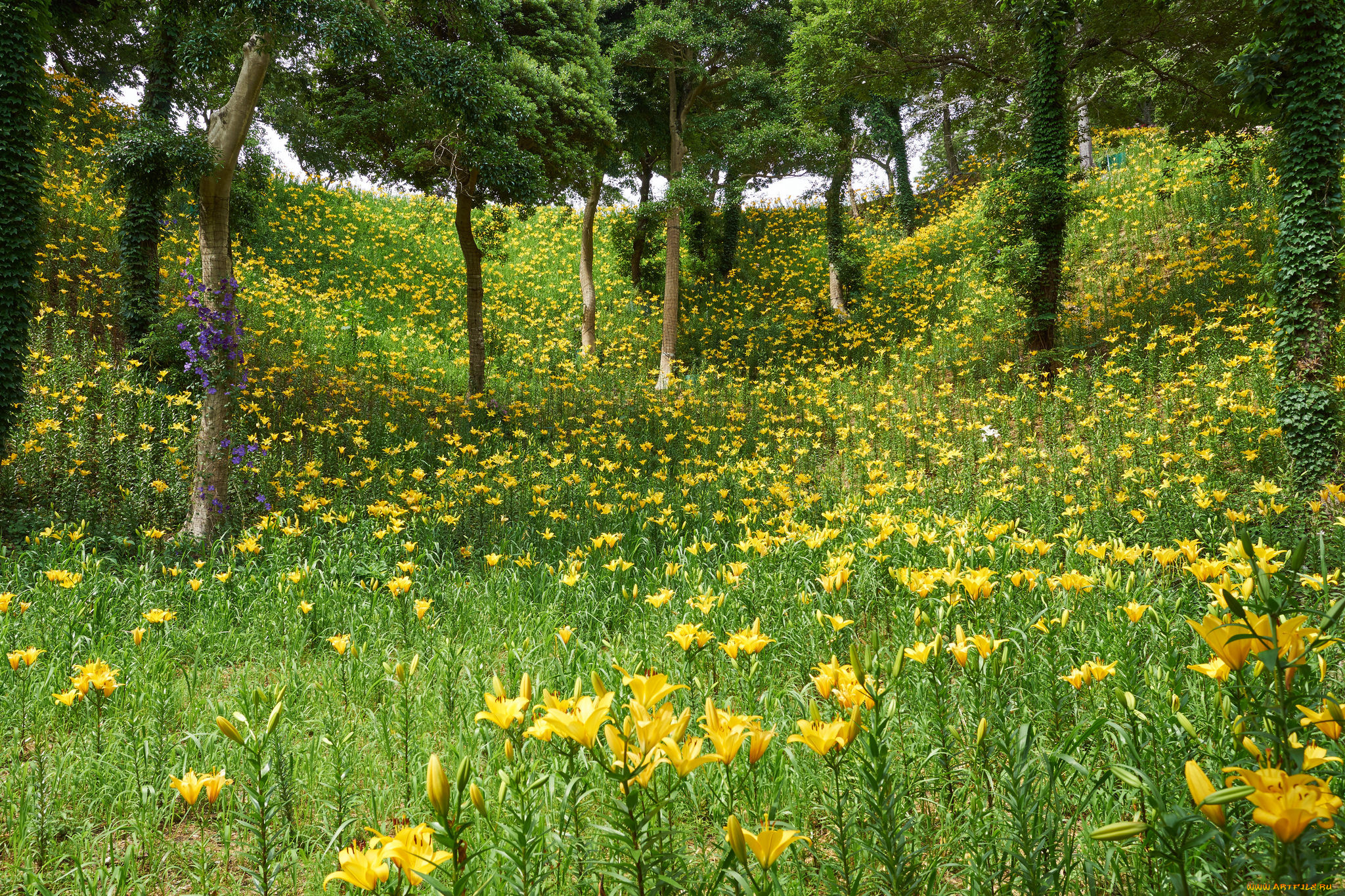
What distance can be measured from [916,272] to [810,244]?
14.5 ft

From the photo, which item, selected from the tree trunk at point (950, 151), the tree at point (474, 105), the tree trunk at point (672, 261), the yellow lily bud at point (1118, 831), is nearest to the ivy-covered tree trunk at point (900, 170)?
the tree trunk at point (950, 151)

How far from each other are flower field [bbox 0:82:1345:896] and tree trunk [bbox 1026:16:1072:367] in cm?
68

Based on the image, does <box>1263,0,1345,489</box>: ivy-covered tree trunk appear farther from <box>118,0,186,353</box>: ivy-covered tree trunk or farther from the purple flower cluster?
<box>118,0,186,353</box>: ivy-covered tree trunk

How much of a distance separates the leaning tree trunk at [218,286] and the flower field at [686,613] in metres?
0.31

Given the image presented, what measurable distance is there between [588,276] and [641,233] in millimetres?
2980

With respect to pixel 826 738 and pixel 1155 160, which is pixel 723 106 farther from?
pixel 826 738

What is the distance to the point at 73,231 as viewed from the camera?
31.7 feet

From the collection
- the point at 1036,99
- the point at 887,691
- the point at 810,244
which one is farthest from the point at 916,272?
the point at 887,691

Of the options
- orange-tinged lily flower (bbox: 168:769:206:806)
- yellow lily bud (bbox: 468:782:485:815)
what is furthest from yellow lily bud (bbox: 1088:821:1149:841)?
orange-tinged lily flower (bbox: 168:769:206:806)

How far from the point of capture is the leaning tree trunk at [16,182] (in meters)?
5.28

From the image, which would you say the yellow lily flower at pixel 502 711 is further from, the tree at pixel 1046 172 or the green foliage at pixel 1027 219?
the green foliage at pixel 1027 219

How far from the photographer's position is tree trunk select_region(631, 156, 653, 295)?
14977 millimetres

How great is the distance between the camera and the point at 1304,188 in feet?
18.7

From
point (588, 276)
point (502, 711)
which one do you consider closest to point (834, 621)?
point (502, 711)
